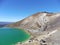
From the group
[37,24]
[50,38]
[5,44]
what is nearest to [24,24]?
[37,24]

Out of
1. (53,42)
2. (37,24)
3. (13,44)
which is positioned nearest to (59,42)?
(53,42)

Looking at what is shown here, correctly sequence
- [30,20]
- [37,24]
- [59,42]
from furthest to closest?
1. [30,20]
2. [37,24]
3. [59,42]

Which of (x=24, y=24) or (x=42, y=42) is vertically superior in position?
(x=24, y=24)

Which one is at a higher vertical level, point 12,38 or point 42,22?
point 42,22

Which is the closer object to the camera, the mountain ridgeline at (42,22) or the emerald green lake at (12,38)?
the emerald green lake at (12,38)

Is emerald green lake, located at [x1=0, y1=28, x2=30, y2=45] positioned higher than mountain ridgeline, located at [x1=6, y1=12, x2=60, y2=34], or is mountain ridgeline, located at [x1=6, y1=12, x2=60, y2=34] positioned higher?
mountain ridgeline, located at [x1=6, y1=12, x2=60, y2=34]

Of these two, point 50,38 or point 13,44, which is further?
point 13,44

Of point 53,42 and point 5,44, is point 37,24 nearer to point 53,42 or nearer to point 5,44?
point 5,44

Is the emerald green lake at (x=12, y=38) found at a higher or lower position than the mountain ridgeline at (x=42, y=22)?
lower

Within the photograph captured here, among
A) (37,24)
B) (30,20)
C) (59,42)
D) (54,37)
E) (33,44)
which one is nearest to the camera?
(59,42)

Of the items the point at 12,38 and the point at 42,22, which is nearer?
the point at 12,38

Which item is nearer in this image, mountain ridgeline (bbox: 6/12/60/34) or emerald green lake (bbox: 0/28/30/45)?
emerald green lake (bbox: 0/28/30/45)
